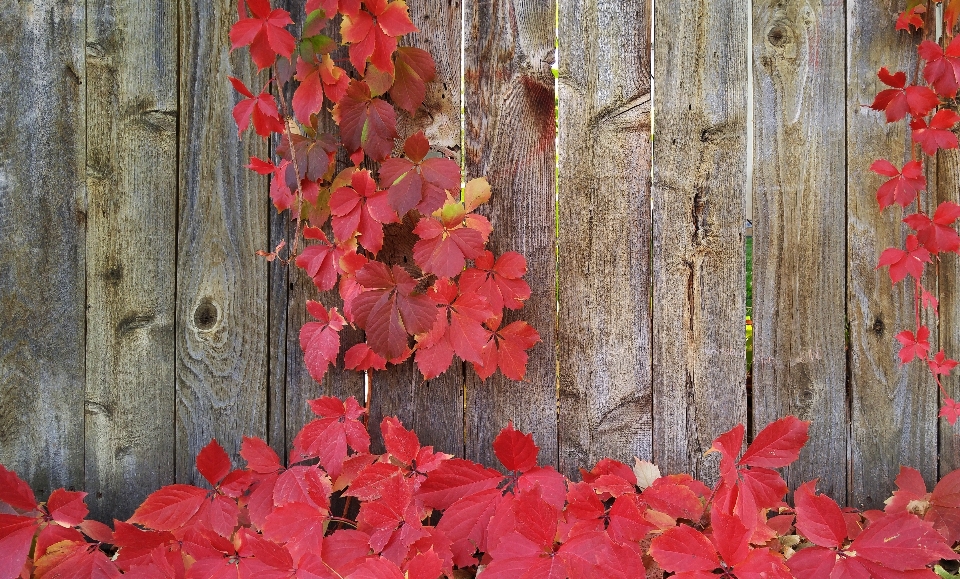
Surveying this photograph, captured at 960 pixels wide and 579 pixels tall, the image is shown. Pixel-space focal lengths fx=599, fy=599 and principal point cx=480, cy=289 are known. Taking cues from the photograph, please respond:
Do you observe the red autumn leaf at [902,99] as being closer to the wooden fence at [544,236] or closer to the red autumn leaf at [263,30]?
the wooden fence at [544,236]

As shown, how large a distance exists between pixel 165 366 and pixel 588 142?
3.77 ft

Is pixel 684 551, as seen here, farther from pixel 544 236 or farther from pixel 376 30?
pixel 376 30

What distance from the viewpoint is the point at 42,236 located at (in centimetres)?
143

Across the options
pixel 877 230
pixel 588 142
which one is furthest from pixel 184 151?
pixel 877 230

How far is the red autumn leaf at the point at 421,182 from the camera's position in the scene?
3.98ft

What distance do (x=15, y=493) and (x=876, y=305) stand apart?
1983 millimetres

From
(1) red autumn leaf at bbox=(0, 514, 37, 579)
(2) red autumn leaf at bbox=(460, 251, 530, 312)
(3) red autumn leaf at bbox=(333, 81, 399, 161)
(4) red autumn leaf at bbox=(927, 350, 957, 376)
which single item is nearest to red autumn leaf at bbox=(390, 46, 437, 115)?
(3) red autumn leaf at bbox=(333, 81, 399, 161)

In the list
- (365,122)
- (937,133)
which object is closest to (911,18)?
(937,133)

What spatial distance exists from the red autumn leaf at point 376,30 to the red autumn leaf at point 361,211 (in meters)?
0.23

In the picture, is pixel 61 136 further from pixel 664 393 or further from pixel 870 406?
pixel 870 406

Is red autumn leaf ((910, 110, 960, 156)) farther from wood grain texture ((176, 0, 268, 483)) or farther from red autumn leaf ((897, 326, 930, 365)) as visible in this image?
wood grain texture ((176, 0, 268, 483))

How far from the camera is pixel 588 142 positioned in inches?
56.1

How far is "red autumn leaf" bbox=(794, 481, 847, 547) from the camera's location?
1.04m

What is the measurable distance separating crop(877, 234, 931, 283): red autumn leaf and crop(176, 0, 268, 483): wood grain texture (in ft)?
4.78
